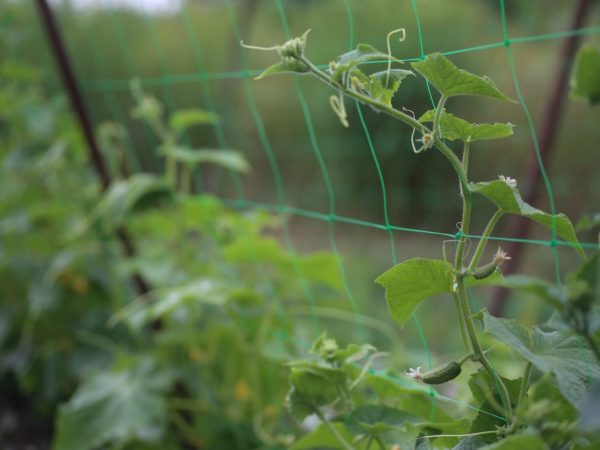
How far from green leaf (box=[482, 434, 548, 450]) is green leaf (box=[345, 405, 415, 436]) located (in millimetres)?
250

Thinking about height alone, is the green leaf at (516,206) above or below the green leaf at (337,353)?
above

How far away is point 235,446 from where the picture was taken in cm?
138

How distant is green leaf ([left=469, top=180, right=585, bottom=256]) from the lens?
2.06 feet

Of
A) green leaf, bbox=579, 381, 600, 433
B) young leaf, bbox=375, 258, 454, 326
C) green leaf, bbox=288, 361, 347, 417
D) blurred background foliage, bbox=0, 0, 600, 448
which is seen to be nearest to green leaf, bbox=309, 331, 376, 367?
green leaf, bbox=288, 361, 347, 417

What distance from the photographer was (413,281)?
0.68 meters

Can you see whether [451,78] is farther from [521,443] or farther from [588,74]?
[521,443]

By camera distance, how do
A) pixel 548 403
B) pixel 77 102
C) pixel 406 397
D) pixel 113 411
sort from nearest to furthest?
1. pixel 548 403
2. pixel 406 397
3. pixel 113 411
4. pixel 77 102

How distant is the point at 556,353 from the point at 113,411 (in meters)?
0.86

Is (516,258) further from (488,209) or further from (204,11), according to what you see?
(204,11)

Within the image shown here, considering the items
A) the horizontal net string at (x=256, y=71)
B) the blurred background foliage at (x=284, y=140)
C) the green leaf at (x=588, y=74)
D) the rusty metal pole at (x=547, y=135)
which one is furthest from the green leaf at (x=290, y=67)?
the rusty metal pole at (x=547, y=135)

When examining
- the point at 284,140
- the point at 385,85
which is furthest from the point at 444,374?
the point at 284,140

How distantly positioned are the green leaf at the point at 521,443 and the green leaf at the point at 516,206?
0.15 metres

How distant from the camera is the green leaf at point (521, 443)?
56 cm

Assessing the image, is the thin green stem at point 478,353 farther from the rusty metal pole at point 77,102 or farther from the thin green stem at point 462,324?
the rusty metal pole at point 77,102
